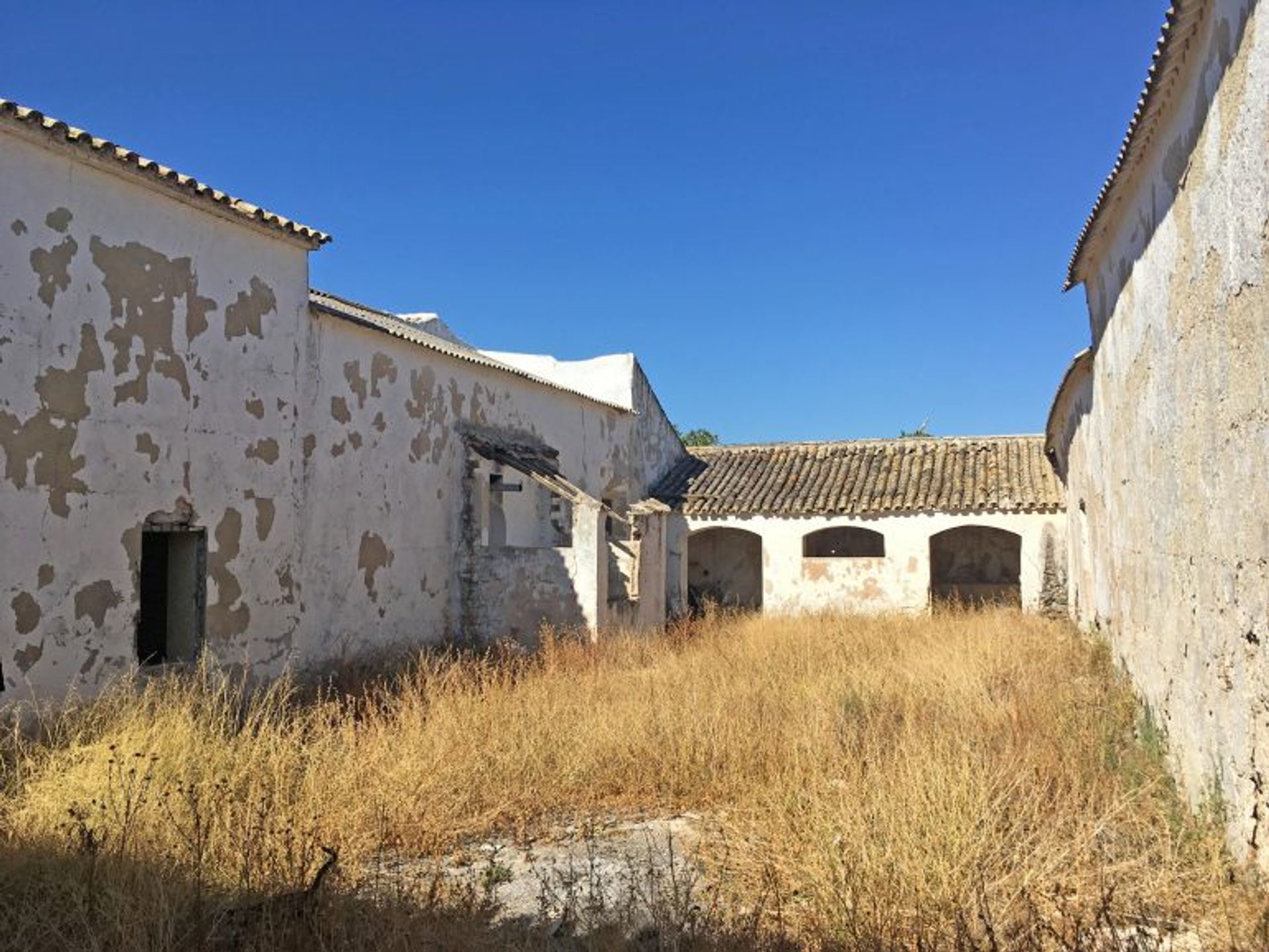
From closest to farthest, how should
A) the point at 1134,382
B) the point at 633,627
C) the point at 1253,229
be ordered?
the point at 1253,229, the point at 1134,382, the point at 633,627

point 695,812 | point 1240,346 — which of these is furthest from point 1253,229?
point 695,812

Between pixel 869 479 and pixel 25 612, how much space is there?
15373 mm

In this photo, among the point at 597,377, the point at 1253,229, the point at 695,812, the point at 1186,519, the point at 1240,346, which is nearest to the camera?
the point at 1253,229

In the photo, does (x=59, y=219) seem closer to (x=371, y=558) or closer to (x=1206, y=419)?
(x=371, y=558)

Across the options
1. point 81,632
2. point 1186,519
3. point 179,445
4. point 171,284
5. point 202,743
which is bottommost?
point 202,743

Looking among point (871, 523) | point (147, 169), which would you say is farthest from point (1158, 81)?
point (871, 523)

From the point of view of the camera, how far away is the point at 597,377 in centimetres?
1995

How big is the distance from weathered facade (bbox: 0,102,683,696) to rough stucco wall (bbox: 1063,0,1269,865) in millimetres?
7607

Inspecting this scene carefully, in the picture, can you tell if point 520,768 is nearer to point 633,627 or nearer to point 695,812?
point 695,812

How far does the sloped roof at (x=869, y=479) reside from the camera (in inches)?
699

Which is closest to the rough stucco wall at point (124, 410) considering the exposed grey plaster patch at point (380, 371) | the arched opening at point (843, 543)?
the exposed grey plaster patch at point (380, 371)

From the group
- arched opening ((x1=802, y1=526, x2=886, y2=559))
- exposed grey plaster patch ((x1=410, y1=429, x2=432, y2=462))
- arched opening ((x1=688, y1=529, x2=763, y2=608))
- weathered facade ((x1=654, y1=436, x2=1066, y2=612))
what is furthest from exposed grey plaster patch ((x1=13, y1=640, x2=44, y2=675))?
arched opening ((x1=802, y1=526, x2=886, y2=559))

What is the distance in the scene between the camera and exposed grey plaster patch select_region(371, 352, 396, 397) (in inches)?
450

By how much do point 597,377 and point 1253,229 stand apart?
1634 cm
